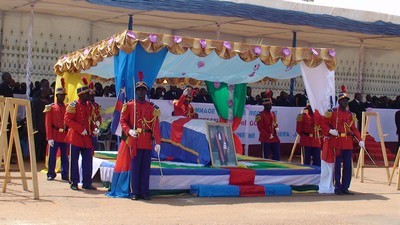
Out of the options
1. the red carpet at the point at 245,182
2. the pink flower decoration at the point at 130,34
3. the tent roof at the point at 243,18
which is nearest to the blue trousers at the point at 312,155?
the red carpet at the point at 245,182

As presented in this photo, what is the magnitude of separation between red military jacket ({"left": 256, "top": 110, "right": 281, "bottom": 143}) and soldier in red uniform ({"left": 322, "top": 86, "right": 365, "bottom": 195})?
326 cm

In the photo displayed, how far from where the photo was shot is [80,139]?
1271 cm

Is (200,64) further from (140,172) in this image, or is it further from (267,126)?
(267,126)

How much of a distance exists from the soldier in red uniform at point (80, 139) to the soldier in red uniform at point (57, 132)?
995 mm

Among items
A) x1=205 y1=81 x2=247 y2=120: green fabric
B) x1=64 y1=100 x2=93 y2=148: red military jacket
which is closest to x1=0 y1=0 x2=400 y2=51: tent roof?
x1=205 y1=81 x2=247 y2=120: green fabric

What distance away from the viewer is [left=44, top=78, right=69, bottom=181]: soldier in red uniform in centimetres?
1377

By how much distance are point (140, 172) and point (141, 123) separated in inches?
31.2

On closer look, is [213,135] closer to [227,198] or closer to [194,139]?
[194,139]

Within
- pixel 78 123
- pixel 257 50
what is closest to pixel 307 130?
pixel 257 50

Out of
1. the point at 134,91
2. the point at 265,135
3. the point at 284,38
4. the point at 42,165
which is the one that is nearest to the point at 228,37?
the point at 284,38

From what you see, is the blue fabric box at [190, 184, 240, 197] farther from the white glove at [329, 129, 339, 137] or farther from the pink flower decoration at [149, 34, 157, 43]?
the pink flower decoration at [149, 34, 157, 43]

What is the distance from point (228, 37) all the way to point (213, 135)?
9883mm

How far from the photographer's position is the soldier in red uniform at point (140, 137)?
465 inches

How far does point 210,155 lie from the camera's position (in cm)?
1350
